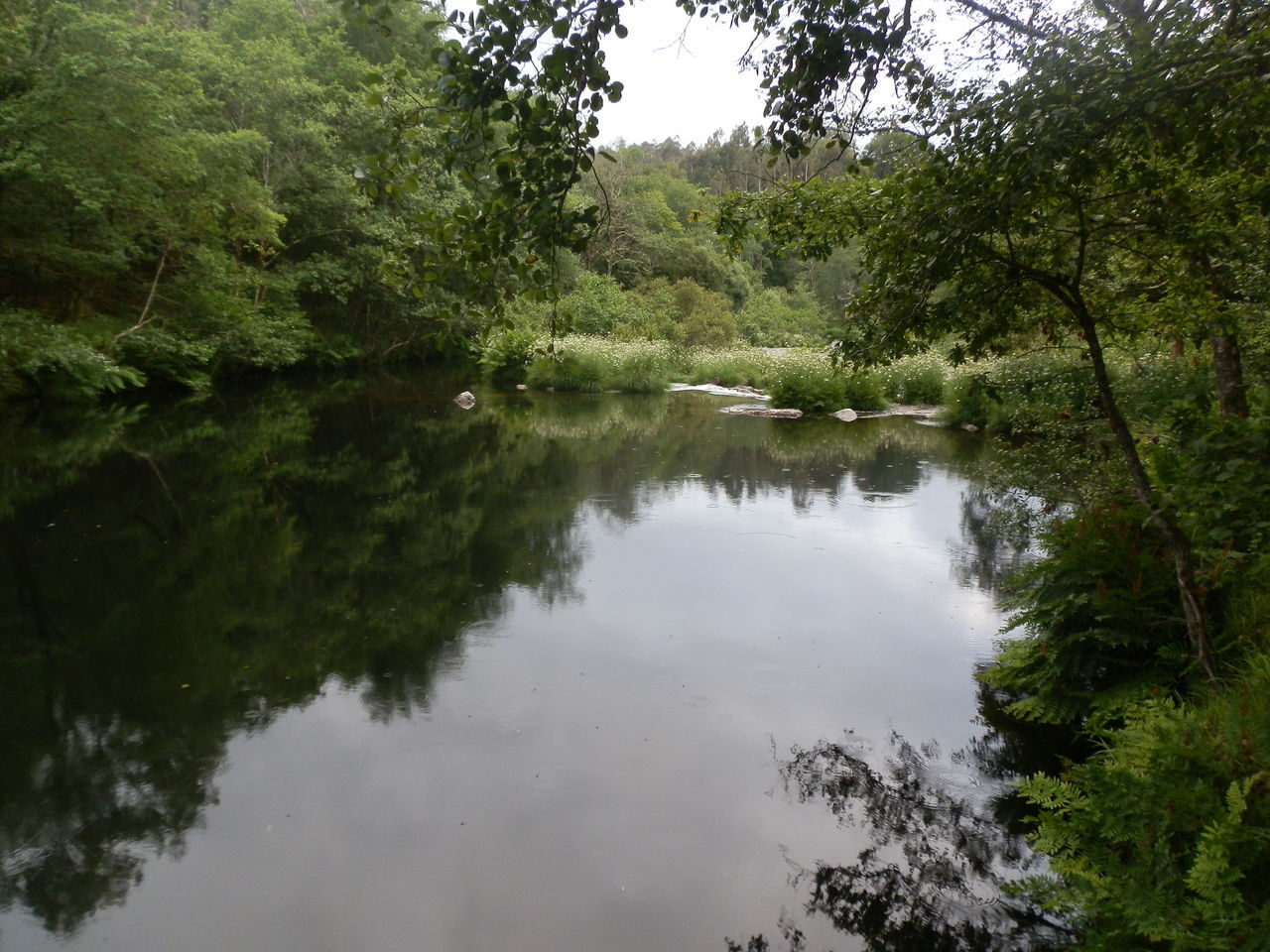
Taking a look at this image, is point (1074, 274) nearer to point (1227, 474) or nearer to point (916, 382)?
point (1227, 474)

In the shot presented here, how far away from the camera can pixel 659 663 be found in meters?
6.03

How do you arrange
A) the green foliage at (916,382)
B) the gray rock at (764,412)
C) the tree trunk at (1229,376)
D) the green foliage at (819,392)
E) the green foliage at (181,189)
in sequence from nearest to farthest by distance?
the tree trunk at (1229,376), the green foliage at (181,189), the gray rock at (764,412), the green foliage at (819,392), the green foliage at (916,382)

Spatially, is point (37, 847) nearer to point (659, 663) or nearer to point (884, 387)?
point (659, 663)

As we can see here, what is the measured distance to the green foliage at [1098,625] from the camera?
4.52 meters

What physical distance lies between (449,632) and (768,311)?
126ft

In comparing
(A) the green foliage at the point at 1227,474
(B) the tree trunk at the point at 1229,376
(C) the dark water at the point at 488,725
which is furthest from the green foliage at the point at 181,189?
(A) the green foliage at the point at 1227,474

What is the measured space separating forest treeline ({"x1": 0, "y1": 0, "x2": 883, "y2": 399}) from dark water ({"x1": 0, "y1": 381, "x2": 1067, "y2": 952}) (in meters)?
2.51

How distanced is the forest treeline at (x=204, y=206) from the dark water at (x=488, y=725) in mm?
2509

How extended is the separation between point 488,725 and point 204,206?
18.7 m

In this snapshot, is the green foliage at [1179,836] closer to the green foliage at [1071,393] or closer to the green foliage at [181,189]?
the green foliage at [1071,393]

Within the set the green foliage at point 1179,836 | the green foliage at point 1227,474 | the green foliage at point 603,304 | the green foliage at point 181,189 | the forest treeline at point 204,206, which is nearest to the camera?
the green foliage at point 1179,836

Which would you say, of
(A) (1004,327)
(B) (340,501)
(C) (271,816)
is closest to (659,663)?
(C) (271,816)

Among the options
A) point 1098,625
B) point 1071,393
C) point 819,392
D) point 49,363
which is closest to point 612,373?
point 819,392

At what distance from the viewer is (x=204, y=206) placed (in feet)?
63.6
